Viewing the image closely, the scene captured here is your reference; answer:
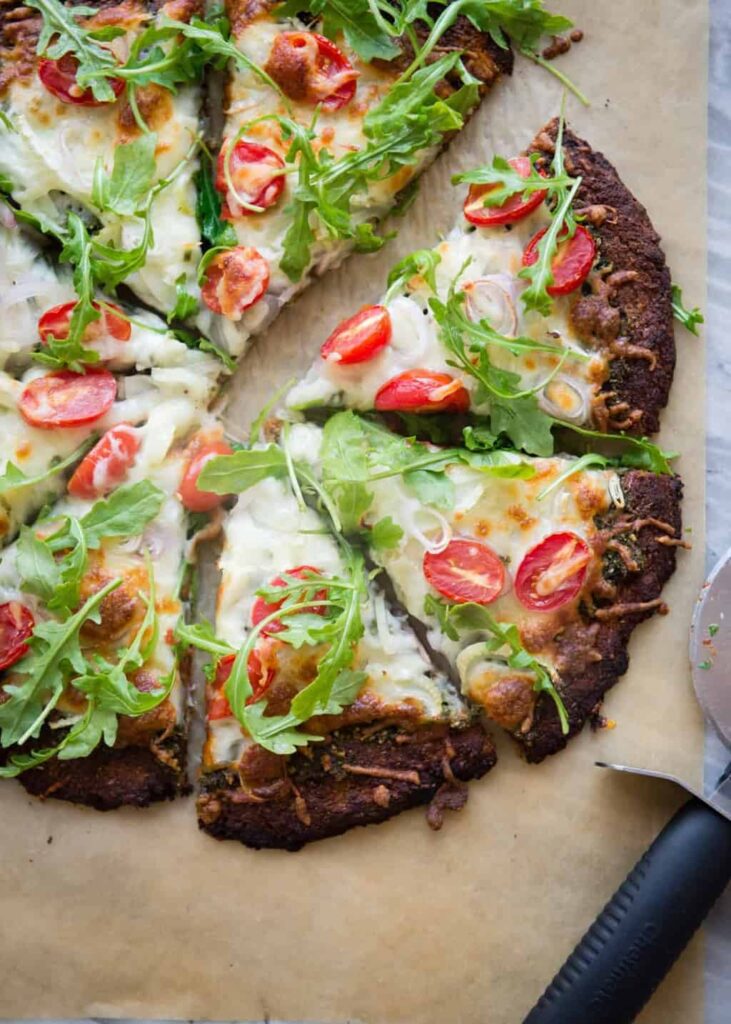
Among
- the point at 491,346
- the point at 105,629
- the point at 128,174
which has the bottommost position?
the point at 105,629

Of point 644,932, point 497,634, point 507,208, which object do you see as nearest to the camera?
point 644,932

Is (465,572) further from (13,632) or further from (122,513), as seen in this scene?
(13,632)

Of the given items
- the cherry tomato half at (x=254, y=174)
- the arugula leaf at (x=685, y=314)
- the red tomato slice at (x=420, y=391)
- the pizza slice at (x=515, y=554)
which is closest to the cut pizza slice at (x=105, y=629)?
the pizza slice at (x=515, y=554)

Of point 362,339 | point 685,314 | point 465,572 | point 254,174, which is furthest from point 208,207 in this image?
point 685,314

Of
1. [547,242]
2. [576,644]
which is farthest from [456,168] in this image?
[576,644]

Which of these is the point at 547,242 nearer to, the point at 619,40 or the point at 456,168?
the point at 456,168

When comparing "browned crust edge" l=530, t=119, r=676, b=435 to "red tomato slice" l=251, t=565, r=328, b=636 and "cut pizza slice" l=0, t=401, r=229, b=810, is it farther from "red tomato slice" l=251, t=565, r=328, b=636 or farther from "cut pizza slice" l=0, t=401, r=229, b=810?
"cut pizza slice" l=0, t=401, r=229, b=810
